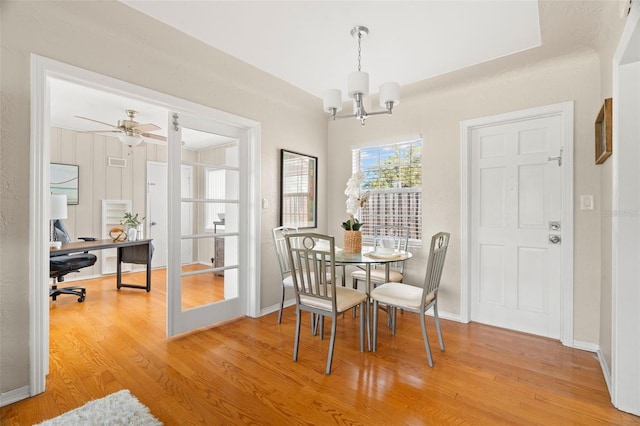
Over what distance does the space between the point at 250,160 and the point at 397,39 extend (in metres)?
1.82

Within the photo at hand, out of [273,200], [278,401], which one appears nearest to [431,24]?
[273,200]

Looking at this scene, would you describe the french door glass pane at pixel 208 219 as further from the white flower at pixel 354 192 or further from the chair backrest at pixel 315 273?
the white flower at pixel 354 192

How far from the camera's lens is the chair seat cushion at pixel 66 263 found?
3719 mm

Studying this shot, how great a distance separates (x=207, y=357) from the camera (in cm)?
238

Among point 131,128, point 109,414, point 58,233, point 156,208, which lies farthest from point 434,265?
point 156,208

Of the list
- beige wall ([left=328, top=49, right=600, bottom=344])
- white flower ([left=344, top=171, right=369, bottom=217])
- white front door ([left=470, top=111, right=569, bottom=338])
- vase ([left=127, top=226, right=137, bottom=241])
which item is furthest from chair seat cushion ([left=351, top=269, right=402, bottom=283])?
vase ([left=127, top=226, right=137, bottom=241])

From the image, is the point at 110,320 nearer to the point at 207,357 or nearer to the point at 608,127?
the point at 207,357

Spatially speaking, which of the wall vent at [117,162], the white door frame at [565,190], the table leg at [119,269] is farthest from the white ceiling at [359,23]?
the wall vent at [117,162]

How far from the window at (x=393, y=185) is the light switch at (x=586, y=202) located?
1420 mm

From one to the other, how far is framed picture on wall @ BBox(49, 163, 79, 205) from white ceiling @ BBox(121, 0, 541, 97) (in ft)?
13.1

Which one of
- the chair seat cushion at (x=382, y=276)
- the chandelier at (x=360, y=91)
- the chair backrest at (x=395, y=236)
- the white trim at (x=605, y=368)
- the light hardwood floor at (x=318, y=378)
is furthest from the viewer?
the chair backrest at (x=395, y=236)

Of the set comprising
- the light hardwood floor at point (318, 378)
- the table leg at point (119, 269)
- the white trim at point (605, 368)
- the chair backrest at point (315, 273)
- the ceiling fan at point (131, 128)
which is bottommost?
the light hardwood floor at point (318, 378)

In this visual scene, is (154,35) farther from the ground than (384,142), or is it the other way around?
(154,35)

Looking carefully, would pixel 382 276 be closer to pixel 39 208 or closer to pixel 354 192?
pixel 354 192
